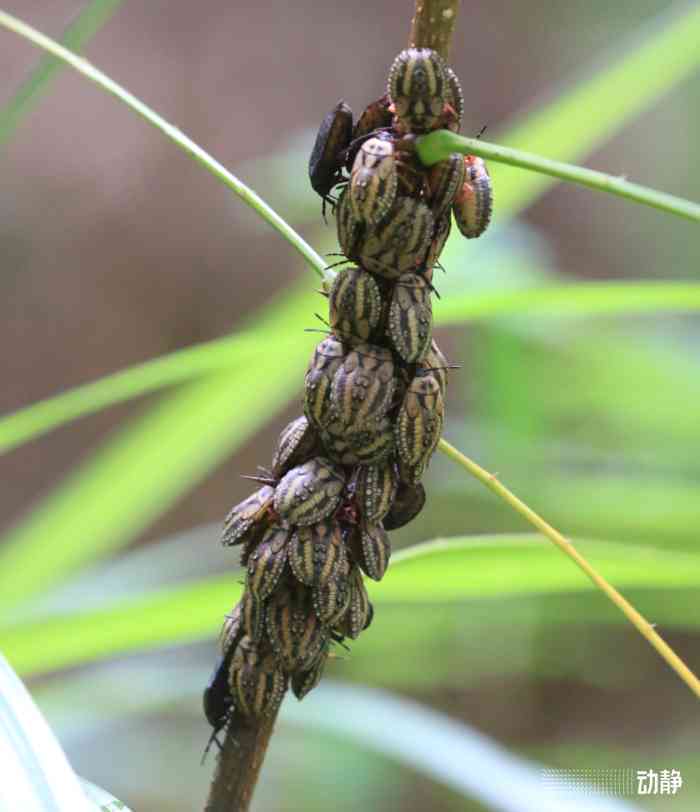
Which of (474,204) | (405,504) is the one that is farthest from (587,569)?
(474,204)

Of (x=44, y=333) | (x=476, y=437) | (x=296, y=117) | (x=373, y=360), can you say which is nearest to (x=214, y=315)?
(x=44, y=333)

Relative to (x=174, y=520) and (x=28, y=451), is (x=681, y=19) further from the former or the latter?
(x=28, y=451)

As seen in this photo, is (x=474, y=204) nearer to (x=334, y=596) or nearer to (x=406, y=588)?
(x=334, y=596)

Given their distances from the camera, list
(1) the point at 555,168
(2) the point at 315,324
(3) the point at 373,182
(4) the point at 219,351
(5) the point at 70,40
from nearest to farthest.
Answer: (1) the point at 555,168 < (3) the point at 373,182 < (5) the point at 70,40 < (4) the point at 219,351 < (2) the point at 315,324

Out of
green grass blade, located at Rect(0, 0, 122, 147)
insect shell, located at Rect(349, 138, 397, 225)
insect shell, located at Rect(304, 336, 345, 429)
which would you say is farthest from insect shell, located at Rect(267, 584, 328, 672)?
green grass blade, located at Rect(0, 0, 122, 147)

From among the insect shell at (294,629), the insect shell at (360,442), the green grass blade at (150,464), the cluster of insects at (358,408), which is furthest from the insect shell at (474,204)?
the green grass blade at (150,464)

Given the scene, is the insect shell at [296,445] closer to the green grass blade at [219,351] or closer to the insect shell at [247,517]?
the insect shell at [247,517]

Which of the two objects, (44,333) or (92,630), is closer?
(92,630)
